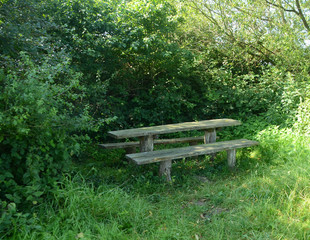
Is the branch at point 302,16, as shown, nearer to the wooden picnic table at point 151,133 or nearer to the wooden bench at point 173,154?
the wooden picnic table at point 151,133

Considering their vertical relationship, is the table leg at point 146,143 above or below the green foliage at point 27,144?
below

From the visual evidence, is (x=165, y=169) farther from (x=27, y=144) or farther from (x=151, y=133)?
(x=27, y=144)

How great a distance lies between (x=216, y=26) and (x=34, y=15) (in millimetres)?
5108

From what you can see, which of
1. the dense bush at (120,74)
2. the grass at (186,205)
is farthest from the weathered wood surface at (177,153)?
the dense bush at (120,74)

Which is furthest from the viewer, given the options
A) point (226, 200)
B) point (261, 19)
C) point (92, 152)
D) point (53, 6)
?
point (261, 19)

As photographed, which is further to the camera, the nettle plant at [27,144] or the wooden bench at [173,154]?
the wooden bench at [173,154]

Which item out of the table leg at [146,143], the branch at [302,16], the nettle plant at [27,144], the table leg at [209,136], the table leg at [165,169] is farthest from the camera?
the branch at [302,16]

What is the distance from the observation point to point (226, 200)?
366 cm

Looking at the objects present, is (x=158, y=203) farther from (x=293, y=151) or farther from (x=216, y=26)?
(x=216, y=26)

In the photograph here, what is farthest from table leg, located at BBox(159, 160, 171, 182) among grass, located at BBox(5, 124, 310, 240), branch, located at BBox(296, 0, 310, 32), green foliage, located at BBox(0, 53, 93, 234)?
branch, located at BBox(296, 0, 310, 32)

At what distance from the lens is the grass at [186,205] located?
2.86 m

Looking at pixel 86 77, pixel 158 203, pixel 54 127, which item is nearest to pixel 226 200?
pixel 158 203

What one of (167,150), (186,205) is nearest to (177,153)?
(167,150)

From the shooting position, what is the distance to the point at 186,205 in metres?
3.73
